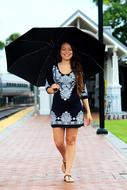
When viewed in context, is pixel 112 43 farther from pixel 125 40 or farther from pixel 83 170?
pixel 83 170

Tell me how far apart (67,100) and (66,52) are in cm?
69

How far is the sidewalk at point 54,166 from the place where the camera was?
27.0ft

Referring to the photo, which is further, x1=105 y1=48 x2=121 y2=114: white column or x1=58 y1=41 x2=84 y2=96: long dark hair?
x1=105 y1=48 x2=121 y2=114: white column

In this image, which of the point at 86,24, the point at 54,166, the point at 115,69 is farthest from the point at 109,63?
the point at 54,166

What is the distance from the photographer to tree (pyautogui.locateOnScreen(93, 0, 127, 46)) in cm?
4728

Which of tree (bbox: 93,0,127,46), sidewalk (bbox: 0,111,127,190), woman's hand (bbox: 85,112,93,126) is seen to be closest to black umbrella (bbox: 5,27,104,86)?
woman's hand (bbox: 85,112,93,126)

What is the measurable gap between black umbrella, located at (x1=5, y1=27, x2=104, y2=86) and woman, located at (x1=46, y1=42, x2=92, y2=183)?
228mm

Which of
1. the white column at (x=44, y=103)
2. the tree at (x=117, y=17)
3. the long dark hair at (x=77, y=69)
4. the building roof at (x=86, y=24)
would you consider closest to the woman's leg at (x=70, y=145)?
the long dark hair at (x=77, y=69)

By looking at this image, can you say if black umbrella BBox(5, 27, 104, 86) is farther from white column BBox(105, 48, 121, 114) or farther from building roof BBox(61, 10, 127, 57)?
white column BBox(105, 48, 121, 114)

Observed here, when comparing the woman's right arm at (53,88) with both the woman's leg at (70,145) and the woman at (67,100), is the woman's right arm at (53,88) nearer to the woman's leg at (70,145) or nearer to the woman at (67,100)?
the woman at (67,100)

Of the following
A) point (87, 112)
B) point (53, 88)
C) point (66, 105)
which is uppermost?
point (53, 88)

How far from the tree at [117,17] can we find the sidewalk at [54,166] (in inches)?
1298

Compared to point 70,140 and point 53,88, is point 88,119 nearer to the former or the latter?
point 70,140

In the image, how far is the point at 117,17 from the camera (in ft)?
158
